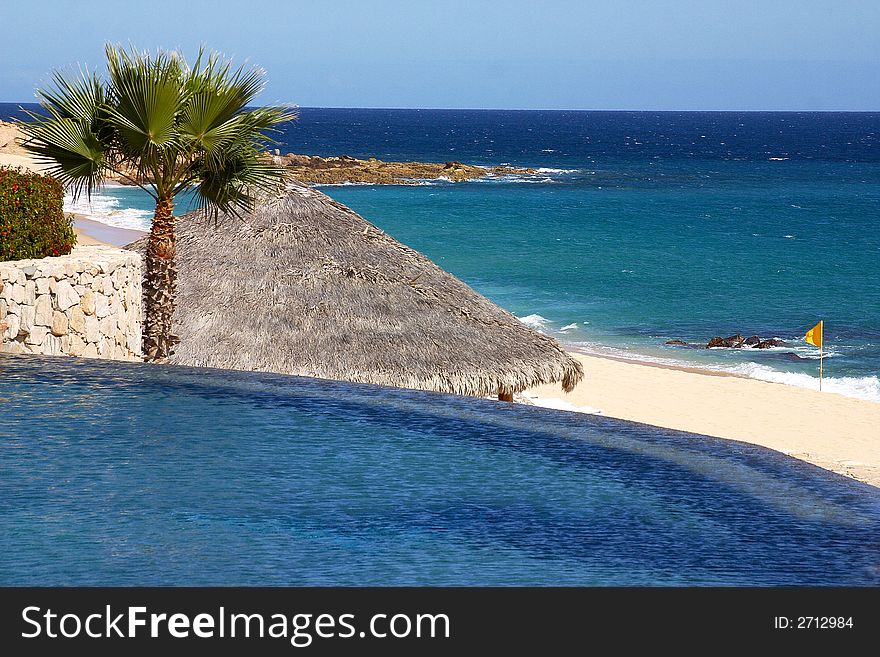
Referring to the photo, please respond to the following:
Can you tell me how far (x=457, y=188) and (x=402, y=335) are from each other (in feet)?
186

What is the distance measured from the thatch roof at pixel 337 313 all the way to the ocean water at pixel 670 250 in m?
11.2

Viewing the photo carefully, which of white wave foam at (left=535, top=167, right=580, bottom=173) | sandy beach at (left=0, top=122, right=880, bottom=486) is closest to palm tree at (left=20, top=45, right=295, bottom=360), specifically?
sandy beach at (left=0, top=122, right=880, bottom=486)

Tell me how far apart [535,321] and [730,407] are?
34.0 ft

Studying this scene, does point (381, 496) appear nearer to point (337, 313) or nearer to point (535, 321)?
point (337, 313)

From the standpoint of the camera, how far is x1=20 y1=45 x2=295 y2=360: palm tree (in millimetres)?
12133

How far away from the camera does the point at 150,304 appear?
13219mm

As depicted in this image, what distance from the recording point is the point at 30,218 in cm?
1223

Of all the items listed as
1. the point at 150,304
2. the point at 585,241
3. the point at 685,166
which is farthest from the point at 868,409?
the point at 685,166

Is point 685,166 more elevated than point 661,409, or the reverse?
point 685,166

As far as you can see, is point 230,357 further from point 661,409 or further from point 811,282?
point 811,282
